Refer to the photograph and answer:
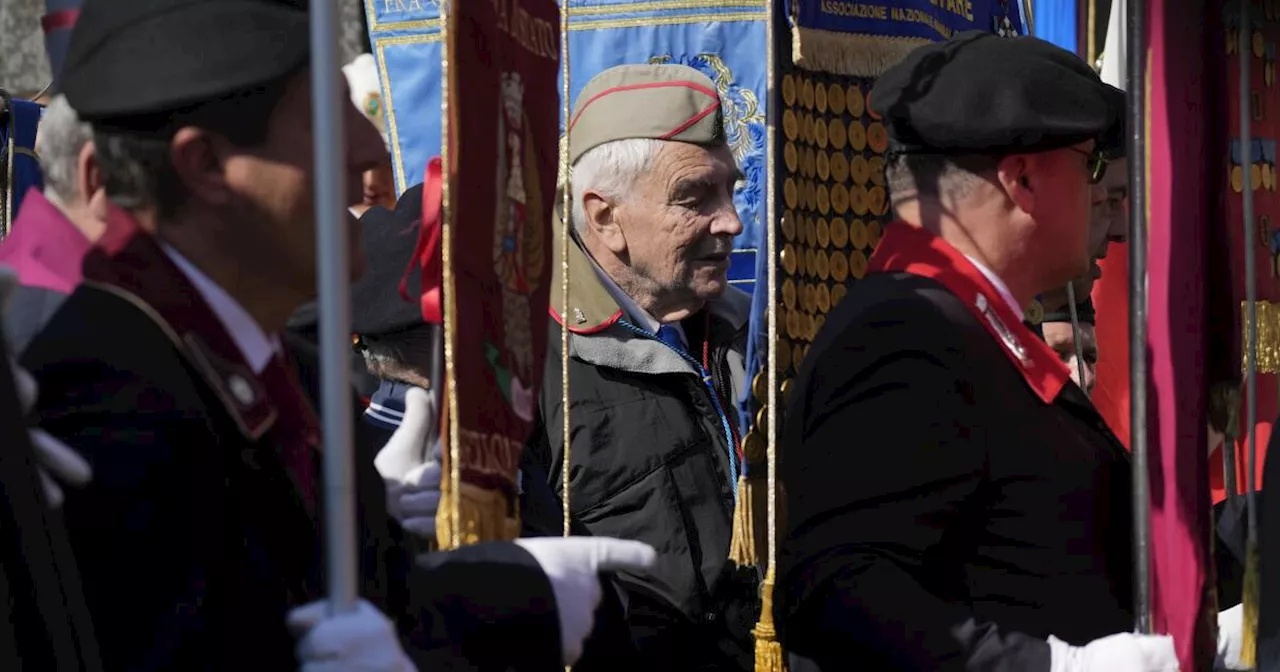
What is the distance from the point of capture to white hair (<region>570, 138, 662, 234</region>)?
437 cm

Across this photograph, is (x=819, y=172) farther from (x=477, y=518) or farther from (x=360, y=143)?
(x=360, y=143)

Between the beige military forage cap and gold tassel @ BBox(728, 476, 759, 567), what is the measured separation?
0.93 metres

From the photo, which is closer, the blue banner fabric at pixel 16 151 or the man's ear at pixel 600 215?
the blue banner fabric at pixel 16 151

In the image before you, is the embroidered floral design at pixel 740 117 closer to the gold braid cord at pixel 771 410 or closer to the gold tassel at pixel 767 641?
the gold braid cord at pixel 771 410

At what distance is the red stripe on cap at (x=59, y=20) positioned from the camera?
2.06 m

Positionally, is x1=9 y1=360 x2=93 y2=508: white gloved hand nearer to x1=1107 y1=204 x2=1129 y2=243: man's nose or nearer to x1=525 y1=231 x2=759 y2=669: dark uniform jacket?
x1=525 y1=231 x2=759 y2=669: dark uniform jacket

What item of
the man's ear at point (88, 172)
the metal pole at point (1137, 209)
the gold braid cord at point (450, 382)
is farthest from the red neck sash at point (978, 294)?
the man's ear at point (88, 172)

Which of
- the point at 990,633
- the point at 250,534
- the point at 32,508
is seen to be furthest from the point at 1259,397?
the point at 32,508

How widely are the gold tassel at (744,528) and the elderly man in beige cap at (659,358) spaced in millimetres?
105

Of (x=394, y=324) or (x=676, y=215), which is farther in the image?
(x=676, y=215)

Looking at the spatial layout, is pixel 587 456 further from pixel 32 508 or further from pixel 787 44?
pixel 32 508

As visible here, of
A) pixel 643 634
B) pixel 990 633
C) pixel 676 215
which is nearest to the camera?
pixel 990 633

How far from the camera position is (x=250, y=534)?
2027mm

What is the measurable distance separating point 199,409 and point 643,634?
6.20 ft
